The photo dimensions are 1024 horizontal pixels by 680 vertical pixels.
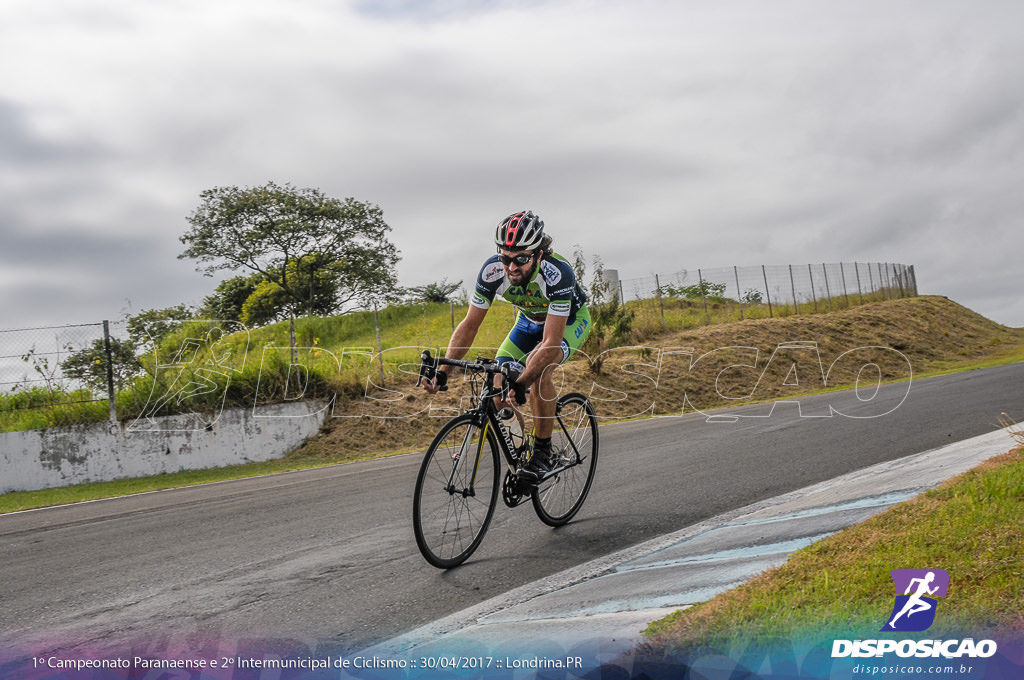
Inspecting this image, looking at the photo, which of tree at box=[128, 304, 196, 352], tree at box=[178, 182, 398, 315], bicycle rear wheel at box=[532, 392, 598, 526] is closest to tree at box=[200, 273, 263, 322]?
tree at box=[178, 182, 398, 315]

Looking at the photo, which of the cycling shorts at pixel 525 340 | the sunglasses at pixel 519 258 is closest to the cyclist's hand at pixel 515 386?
the cycling shorts at pixel 525 340

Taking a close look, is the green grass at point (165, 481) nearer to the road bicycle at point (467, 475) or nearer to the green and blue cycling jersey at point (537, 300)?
the green and blue cycling jersey at point (537, 300)

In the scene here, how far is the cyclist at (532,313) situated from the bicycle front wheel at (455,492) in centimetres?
33

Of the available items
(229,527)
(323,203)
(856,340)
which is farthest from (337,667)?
(323,203)

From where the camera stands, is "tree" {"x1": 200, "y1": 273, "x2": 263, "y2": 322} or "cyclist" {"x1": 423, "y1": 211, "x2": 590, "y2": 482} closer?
"cyclist" {"x1": 423, "y1": 211, "x2": 590, "y2": 482}

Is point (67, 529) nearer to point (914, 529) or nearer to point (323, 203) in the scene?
point (914, 529)

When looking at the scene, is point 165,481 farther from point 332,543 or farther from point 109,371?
point 332,543

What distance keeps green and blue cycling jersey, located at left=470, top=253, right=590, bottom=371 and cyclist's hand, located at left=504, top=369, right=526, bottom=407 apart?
0.20ft

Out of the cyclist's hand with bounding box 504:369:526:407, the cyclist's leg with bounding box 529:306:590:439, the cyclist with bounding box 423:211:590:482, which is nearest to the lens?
the cyclist's hand with bounding box 504:369:526:407

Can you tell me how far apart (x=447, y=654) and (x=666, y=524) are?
2797mm

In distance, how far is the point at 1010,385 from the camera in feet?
50.4

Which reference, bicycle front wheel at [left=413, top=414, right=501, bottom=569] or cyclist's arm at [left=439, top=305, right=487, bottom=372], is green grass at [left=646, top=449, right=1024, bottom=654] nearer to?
bicycle front wheel at [left=413, top=414, right=501, bottom=569]

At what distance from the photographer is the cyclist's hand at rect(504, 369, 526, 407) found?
5.11 metres

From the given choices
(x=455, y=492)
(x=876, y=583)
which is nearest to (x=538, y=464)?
(x=455, y=492)
